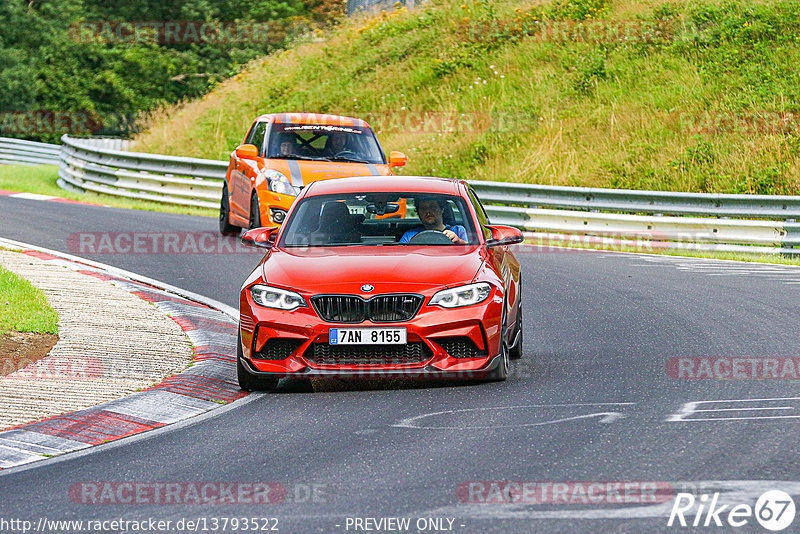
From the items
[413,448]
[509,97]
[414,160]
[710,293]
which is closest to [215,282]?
[710,293]

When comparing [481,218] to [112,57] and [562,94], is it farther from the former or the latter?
[112,57]

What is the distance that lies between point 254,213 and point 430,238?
7.73 meters

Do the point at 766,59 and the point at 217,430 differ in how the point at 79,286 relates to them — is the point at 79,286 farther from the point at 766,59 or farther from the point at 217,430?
the point at 766,59

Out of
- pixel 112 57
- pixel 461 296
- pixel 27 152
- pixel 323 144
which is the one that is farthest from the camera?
pixel 112 57

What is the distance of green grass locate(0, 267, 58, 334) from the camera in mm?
10758

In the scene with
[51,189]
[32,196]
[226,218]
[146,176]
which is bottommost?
[51,189]

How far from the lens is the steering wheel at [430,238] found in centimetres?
977

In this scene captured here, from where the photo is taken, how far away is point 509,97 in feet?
97.8

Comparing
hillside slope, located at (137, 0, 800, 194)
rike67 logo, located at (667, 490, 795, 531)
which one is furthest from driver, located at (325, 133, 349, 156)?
rike67 logo, located at (667, 490, 795, 531)

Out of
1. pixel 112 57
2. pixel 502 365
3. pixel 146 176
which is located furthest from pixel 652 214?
pixel 112 57

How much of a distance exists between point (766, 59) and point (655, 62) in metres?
2.59

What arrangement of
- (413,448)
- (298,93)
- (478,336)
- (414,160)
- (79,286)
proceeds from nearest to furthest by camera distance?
(413,448)
(478,336)
(79,286)
(414,160)
(298,93)

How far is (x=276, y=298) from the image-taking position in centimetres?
874

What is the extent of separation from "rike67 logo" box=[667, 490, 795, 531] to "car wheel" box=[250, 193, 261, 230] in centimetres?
1176
